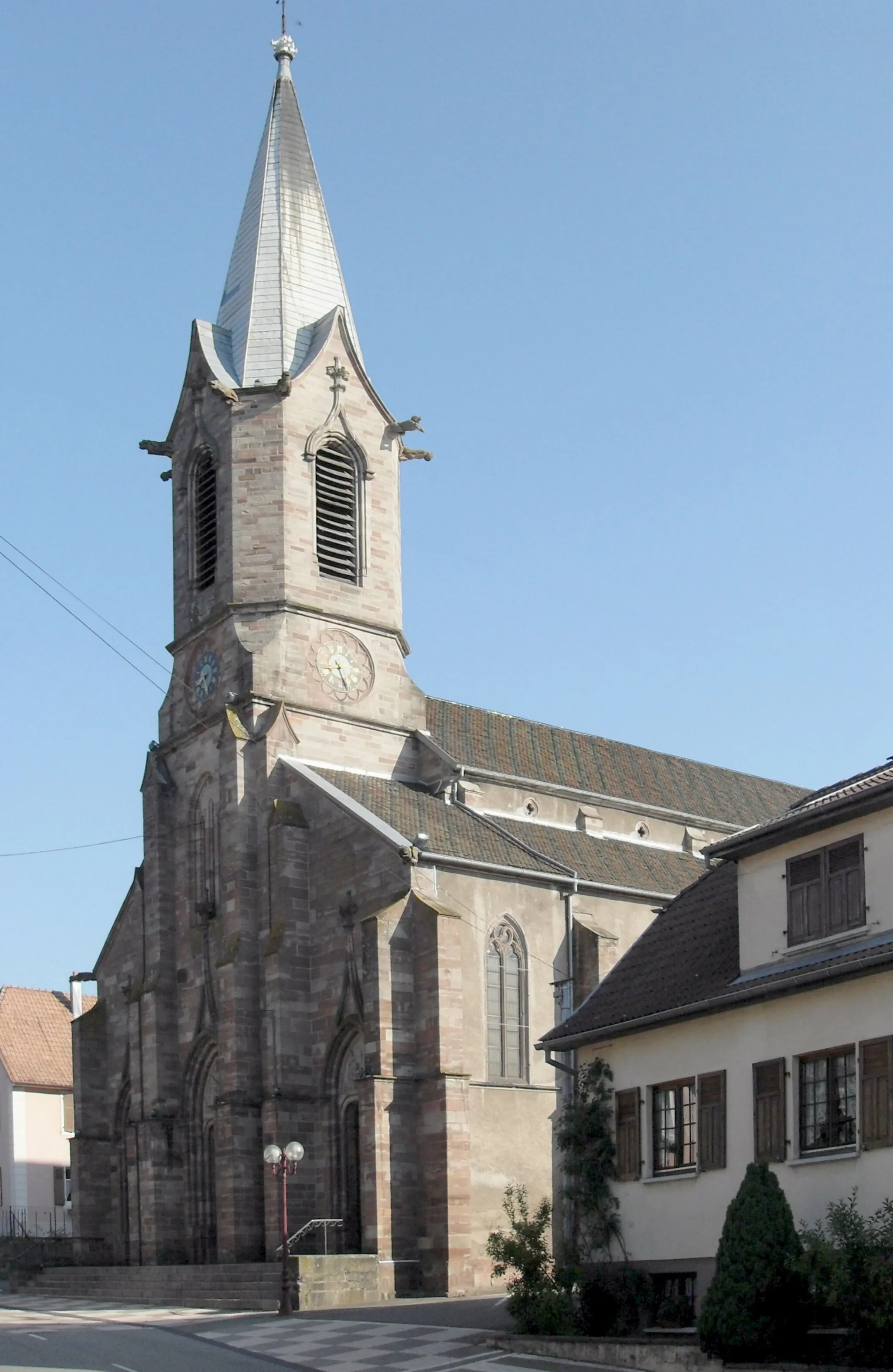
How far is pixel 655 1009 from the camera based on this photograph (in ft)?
82.9

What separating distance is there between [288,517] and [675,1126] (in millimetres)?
24515

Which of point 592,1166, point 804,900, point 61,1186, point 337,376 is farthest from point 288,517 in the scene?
point 61,1186

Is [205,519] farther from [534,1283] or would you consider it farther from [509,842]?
[534,1283]

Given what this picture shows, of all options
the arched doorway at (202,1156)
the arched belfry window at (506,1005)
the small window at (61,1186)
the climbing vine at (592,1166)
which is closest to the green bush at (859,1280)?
the climbing vine at (592,1166)

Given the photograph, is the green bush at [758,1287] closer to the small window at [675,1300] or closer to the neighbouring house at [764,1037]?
the neighbouring house at [764,1037]

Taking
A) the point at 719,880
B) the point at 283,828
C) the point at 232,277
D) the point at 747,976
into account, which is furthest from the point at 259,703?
the point at 747,976

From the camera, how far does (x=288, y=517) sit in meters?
46.0

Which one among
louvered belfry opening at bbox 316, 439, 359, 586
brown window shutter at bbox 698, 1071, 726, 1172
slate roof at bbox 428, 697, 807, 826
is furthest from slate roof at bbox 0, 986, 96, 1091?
brown window shutter at bbox 698, 1071, 726, 1172

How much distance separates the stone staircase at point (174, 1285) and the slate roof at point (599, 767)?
48.4 ft

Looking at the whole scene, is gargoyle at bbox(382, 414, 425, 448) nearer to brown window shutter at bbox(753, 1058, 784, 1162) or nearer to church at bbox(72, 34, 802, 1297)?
church at bbox(72, 34, 802, 1297)

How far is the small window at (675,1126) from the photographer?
2456cm

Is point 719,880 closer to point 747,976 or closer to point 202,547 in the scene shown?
point 747,976

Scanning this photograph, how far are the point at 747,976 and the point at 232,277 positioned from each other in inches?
1308

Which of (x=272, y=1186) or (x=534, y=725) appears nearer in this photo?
(x=272, y=1186)
